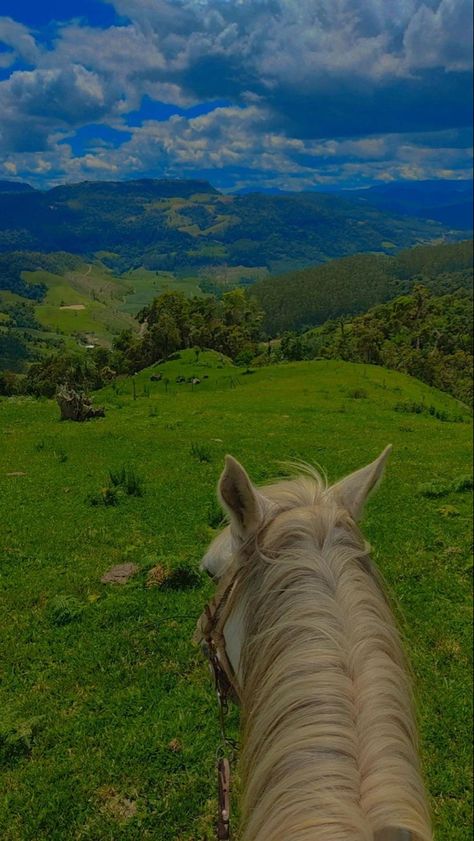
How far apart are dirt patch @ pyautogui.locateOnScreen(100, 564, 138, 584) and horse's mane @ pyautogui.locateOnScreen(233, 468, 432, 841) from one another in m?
5.45

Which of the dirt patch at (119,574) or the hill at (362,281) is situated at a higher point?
the hill at (362,281)

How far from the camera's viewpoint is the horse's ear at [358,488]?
2.53 metres

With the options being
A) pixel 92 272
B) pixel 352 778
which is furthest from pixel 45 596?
pixel 92 272

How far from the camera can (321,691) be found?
177cm

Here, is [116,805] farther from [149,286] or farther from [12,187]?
[149,286]

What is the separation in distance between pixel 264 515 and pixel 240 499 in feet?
0.65

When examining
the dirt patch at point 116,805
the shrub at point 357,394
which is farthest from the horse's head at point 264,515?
the shrub at point 357,394

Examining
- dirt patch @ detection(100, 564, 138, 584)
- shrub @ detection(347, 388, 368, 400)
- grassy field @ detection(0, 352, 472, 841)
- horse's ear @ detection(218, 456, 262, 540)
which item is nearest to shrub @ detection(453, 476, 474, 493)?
grassy field @ detection(0, 352, 472, 841)

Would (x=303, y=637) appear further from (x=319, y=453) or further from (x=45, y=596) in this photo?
(x=319, y=453)

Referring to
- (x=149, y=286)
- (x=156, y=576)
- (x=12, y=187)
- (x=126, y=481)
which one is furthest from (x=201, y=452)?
(x=12, y=187)

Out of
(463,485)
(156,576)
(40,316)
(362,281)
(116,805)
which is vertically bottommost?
(116,805)

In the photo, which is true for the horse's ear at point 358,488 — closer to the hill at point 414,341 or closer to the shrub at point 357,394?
the shrub at point 357,394

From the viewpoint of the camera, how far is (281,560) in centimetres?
215

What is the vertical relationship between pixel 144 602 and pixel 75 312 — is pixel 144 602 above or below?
below
